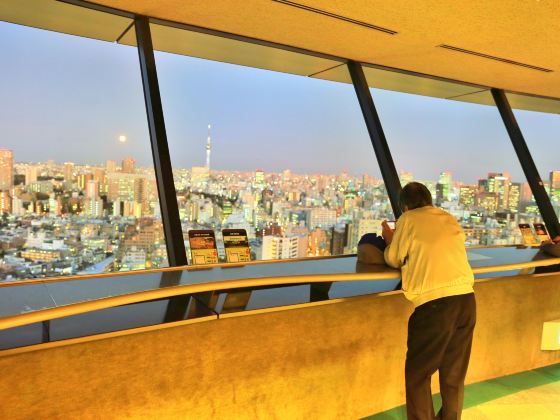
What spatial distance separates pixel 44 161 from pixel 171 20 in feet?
3.84

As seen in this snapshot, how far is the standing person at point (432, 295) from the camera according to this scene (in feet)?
6.42

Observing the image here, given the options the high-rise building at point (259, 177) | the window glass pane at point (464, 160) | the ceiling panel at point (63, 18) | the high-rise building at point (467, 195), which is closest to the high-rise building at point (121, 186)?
the high-rise building at point (259, 177)

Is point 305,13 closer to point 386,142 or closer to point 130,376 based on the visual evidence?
point 386,142

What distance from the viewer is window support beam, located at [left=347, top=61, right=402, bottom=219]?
11.2 ft

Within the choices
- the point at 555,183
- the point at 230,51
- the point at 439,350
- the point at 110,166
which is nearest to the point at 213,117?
the point at 230,51

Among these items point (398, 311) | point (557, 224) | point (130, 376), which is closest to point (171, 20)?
point (130, 376)

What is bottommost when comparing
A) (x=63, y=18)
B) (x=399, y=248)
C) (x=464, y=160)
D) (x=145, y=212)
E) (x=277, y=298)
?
(x=277, y=298)

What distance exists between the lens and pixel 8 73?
7.50 feet

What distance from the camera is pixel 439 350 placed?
1.97 meters

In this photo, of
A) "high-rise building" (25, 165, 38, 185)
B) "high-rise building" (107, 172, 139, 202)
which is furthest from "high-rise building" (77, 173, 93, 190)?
"high-rise building" (25, 165, 38, 185)

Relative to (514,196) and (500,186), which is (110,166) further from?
(514,196)

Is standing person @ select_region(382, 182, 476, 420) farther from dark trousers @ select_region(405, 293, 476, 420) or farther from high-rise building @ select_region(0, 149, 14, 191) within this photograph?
high-rise building @ select_region(0, 149, 14, 191)

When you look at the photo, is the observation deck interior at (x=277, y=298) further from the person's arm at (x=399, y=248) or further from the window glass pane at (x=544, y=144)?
the window glass pane at (x=544, y=144)

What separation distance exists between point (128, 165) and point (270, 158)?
3.32ft
